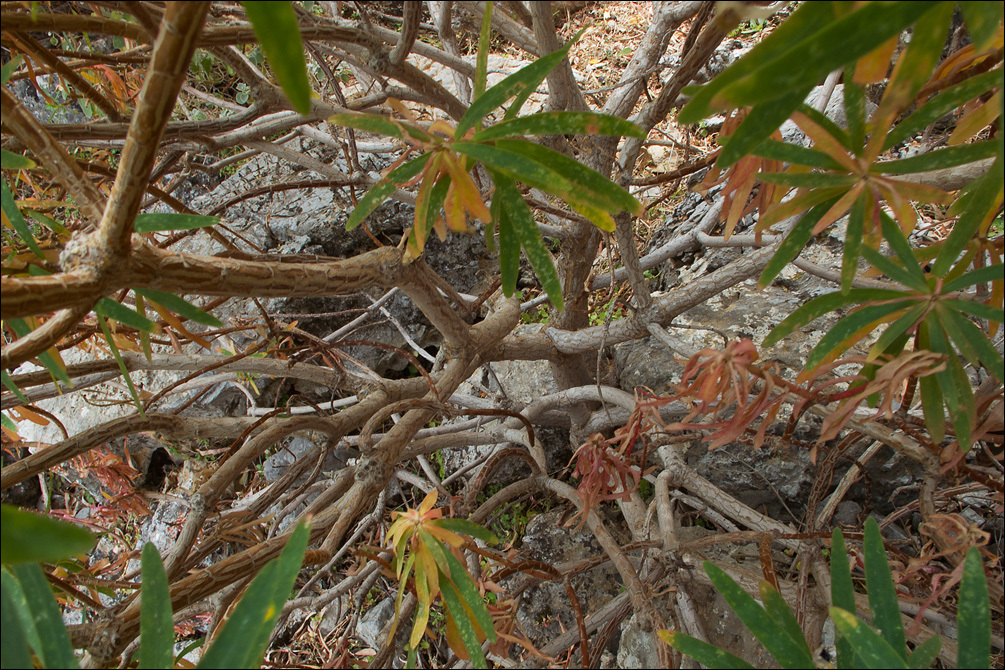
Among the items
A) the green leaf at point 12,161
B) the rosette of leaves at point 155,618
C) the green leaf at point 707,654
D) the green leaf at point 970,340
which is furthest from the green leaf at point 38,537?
the green leaf at point 970,340

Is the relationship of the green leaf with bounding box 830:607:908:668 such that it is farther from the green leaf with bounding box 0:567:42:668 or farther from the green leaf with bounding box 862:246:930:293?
the green leaf with bounding box 0:567:42:668

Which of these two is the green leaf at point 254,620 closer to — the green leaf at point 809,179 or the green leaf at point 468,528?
the green leaf at point 468,528

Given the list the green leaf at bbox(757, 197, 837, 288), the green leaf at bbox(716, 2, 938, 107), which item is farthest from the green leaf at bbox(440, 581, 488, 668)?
the green leaf at bbox(716, 2, 938, 107)

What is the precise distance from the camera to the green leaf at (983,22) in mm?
334

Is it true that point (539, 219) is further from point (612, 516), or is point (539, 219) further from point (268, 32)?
point (268, 32)

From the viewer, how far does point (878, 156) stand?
533 millimetres

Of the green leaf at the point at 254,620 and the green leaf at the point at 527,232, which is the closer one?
the green leaf at the point at 254,620

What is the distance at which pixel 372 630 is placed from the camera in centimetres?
185

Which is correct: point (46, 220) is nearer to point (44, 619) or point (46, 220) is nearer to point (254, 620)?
point (44, 619)

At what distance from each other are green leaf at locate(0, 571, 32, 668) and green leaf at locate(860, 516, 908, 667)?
740 mm

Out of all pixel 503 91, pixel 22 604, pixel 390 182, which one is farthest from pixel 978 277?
pixel 22 604

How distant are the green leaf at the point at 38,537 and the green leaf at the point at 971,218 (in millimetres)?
764

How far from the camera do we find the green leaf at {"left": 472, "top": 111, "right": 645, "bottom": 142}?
1.85 ft

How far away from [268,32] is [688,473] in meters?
1.16
